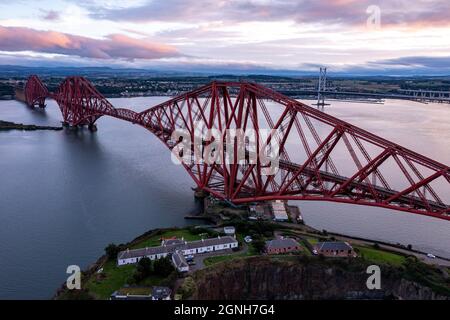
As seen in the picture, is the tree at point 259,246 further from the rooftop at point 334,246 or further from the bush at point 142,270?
the bush at point 142,270

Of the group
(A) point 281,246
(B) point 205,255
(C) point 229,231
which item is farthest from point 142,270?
(A) point 281,246

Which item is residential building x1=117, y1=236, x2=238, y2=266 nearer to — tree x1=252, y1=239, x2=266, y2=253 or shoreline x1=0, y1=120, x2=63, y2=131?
tree x1=252, y1=239, x2=266, y2=253

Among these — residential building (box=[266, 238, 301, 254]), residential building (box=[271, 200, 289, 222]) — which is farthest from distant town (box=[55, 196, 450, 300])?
residential building (box=[271, 200, 289, 222])

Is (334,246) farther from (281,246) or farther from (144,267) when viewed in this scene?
(144,267)

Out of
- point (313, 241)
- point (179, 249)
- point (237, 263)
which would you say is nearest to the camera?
point (237, 263)

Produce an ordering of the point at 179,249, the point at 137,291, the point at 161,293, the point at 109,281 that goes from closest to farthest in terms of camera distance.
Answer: the point at 161,293
the point at 137,291
the point at 109,281
the point at 179,249
